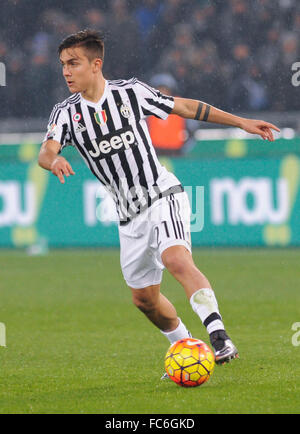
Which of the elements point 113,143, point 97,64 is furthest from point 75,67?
point 113,143

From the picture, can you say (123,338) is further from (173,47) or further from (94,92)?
(173,47)

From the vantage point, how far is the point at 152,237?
5336 millimetres

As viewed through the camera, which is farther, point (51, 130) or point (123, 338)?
point (123, 338)

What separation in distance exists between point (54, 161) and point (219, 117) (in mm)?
1147

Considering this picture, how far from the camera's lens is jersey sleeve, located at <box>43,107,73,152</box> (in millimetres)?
5371

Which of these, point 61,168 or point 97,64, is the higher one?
point 97,64

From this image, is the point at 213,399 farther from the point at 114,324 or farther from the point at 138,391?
the point at 114,324

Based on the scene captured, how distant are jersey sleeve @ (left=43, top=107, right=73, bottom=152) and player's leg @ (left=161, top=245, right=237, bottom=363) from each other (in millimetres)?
942

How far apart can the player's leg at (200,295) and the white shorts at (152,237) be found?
3.7 inches

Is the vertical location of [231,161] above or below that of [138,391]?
above

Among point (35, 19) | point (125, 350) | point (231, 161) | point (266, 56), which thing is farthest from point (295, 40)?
point (125, 350)

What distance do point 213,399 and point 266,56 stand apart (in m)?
9.71
